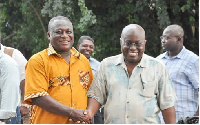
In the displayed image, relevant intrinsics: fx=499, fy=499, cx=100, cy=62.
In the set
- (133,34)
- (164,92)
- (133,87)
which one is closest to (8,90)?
(133,87)

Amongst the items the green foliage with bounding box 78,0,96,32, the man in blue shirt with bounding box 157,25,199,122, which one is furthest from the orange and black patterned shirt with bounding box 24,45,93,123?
the green foliage with bounding box 78,0,96,32

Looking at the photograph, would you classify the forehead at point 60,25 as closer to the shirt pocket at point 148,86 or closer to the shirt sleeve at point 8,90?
the shirt sleeve at point 8,90

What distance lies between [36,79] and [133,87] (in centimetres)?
88

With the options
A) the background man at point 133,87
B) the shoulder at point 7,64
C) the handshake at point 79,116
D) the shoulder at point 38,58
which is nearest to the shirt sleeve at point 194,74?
the background man at point 133,87

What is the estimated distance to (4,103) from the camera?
446 centimetres

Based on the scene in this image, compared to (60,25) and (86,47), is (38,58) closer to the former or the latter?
(60,25)

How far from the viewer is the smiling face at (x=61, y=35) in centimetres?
471

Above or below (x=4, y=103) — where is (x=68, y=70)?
above

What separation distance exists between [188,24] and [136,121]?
10546 millimetres

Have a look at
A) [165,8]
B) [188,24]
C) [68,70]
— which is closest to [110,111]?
[68,70]

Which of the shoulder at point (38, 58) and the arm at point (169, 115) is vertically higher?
the shoulder at point (38, 58)

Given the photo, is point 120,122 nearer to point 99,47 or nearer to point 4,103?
point 4,103

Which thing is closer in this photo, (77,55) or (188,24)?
(77,55)

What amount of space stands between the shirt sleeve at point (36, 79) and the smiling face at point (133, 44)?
77 centimetres
